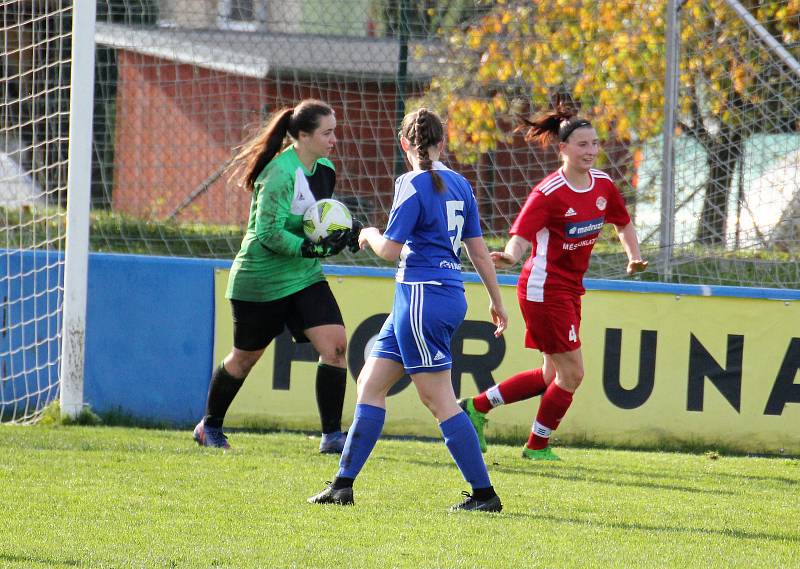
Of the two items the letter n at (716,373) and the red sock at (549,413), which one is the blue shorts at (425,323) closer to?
the red sock at (549,413)

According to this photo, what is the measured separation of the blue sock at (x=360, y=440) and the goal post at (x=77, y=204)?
3.29 metres

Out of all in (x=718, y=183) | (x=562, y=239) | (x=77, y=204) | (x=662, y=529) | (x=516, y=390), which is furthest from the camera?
(x=718, y=183)

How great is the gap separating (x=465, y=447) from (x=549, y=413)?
6.90 ft

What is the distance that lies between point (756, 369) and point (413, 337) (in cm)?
398

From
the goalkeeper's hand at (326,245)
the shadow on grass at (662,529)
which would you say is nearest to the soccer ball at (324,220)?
the goalkeeper's hand at (326,245)

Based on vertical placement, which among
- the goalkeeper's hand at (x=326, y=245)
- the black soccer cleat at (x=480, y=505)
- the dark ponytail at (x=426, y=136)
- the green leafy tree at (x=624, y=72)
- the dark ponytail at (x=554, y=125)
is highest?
the green leafy tree at (x=624, y=72)

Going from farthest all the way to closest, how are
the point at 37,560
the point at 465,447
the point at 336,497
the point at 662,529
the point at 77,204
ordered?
the point at 77,204, the point at 336,497, the point at 465,447, the point at 662,529, the point at 37,560

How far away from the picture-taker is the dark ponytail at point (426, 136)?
16.7 ft

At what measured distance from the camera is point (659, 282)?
8.64 m

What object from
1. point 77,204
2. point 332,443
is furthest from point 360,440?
point 77,204

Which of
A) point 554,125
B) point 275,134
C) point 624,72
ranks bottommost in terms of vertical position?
point 275,134

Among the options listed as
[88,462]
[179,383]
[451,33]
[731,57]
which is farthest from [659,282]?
[88,462]

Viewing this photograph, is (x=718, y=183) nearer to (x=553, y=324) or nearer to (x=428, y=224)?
(x=553, y=324)

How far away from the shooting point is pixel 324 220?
6.40 meters
